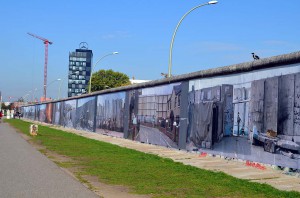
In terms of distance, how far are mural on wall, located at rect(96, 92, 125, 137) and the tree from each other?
73.8 meters

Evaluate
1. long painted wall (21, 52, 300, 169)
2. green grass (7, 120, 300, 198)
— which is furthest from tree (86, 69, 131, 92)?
green grass (7, 120, 300, 198)

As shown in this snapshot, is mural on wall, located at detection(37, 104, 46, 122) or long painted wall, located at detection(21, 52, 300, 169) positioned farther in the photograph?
mural on wall, located at detection(37, 104, 46, 122)

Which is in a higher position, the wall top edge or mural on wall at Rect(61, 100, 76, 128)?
the wall top edge

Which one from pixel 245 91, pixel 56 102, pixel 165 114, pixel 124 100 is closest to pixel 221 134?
pixel 245 91

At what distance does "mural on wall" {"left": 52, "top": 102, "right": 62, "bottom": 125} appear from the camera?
6650 cm

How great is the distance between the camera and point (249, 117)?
48.4 feet

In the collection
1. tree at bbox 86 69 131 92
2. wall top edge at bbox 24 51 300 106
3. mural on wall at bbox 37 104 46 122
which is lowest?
mural on wall at bbox 37 104 46 122

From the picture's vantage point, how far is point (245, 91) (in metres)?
15.2

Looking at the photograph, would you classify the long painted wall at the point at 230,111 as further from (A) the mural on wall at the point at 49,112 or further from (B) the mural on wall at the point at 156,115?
(A) the mural on wall at the point at 49,112

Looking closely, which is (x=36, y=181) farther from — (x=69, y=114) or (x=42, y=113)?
(x=42, y=113)

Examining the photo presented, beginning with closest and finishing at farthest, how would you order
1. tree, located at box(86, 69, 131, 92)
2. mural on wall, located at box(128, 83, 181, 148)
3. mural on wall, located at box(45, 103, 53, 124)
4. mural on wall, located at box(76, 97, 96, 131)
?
mural on wall, located at box(128, 83, 181, 148) → mural on wall, located at box(76, 97, 96, 131) → mural on wall, located at box(45, 103, 53, 124) → tree, located at box(86, 69, 131, 92)

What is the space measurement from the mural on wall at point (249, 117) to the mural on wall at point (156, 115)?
7.07 feet

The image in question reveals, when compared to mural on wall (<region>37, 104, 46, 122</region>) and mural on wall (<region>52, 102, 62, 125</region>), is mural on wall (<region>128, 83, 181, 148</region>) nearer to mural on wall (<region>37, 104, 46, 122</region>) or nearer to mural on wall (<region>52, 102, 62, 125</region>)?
mural on wall (<region>52, 102, 62, 125</region>)

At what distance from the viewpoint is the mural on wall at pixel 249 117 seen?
501 inches
